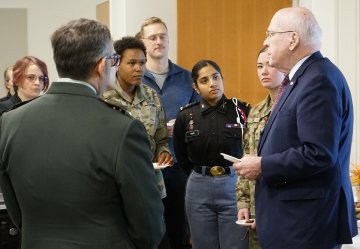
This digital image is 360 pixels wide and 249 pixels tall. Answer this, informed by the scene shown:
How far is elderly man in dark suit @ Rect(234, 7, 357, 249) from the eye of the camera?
1777 millimetres

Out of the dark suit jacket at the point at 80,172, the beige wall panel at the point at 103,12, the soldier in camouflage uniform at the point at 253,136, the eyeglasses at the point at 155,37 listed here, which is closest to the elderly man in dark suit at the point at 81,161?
the dark suit jacket at the point at 80,172

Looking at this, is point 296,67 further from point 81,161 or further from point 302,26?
point 81,161

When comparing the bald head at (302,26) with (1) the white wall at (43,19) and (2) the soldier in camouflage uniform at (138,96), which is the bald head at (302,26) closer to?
(2) the soldier in camouflage uniform at (138,96)

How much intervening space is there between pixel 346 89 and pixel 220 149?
117 cm

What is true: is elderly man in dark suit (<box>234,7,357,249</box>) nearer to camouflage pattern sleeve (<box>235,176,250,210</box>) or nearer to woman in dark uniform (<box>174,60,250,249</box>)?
camouflage pattern sleeve (<box>235,176,250,210</box>)

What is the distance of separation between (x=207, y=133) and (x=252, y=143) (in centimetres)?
51

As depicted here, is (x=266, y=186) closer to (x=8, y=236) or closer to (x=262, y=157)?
(x=262, y=157)

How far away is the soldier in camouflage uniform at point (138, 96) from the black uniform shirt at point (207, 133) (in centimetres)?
21

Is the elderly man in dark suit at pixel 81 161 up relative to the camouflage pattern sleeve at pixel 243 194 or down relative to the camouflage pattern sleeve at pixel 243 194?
→ up

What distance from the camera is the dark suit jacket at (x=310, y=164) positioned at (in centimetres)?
177

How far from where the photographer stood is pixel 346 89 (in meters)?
1.90

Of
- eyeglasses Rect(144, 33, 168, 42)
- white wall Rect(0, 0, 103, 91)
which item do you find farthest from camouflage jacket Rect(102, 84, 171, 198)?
white wall Rect(0, 0, 103, 91)

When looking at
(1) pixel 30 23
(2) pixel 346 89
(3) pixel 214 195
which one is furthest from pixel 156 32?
(1) pixel 30 23

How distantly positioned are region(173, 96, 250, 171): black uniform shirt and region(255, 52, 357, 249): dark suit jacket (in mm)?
1066
